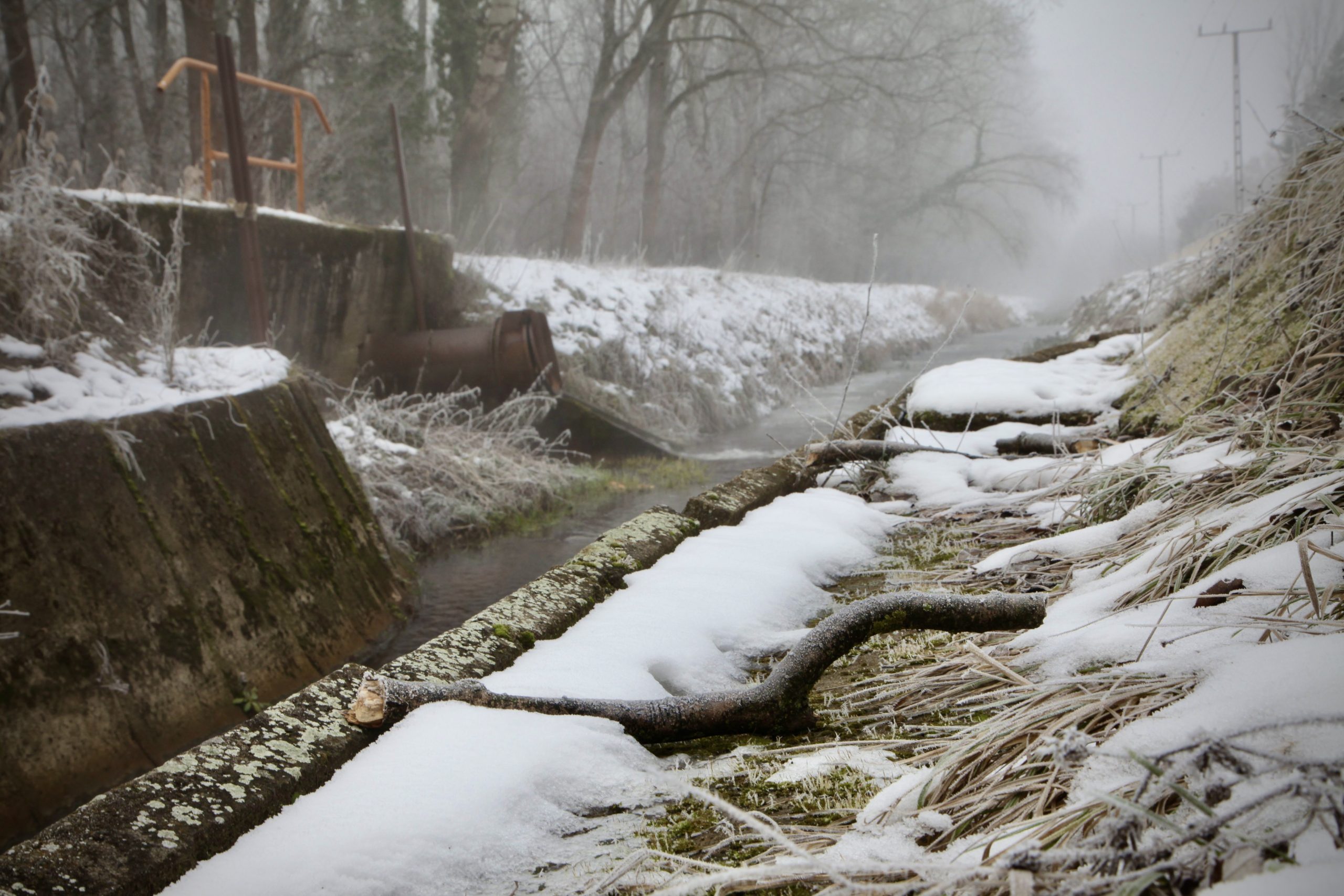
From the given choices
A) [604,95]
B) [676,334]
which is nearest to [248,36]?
[604,95]

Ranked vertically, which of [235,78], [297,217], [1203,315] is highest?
[235,78]

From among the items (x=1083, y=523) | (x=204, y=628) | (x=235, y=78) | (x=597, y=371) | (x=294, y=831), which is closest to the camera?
(x=294, y=831)

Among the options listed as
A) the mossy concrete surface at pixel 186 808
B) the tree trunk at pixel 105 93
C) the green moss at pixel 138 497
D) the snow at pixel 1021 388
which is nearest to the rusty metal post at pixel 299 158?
the green moss at pixel 138 497

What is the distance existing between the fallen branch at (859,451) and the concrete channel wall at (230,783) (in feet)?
5.94

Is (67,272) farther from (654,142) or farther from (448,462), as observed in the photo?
(654,142)

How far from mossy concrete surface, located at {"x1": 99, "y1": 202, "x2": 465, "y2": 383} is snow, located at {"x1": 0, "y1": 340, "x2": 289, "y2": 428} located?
124cm

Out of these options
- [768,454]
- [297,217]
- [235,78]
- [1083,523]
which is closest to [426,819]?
[1083,523]

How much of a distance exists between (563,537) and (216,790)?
497cm

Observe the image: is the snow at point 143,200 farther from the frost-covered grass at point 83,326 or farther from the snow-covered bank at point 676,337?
the snow-covered bank at point 676,337

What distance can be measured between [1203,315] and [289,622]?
3738 millimetres

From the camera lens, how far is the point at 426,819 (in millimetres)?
1183

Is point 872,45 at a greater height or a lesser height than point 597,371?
greater

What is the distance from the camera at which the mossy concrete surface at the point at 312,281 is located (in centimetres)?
587

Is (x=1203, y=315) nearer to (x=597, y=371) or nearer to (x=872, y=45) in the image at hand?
(x=597, y=371)
